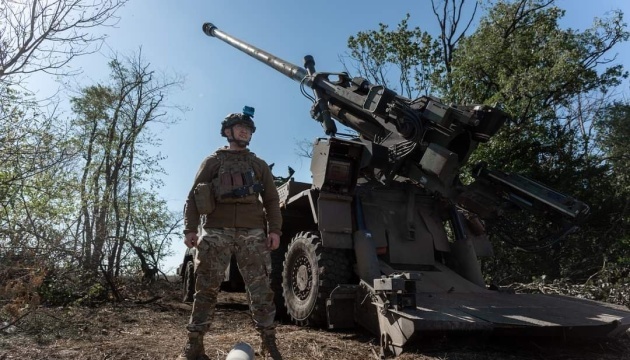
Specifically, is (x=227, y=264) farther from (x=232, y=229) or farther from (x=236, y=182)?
(x=236, y=182)

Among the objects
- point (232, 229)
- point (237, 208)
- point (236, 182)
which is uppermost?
point (236, 182)

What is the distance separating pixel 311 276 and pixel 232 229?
2.24 m

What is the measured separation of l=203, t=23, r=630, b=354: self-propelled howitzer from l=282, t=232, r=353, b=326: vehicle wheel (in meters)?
0.01

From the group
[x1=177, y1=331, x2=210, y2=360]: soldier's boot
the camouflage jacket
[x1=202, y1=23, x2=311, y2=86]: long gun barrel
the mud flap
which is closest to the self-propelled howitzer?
the mud flap

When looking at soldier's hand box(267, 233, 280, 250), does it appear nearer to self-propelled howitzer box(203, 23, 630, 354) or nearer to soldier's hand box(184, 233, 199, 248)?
soldier's hand box(184, 233, 199, 248)

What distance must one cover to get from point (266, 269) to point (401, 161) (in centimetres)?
312

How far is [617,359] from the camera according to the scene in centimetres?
468

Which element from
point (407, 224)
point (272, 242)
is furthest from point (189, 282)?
point (272, 242)

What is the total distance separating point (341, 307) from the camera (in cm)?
566

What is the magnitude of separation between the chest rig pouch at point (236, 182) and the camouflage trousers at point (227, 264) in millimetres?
272

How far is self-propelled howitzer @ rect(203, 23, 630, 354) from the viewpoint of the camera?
5.18 m

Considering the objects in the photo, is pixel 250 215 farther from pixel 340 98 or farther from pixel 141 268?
pixel 141 268

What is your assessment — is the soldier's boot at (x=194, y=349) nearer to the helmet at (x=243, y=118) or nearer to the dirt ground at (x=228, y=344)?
the dirt ground at (x=228, y=344)

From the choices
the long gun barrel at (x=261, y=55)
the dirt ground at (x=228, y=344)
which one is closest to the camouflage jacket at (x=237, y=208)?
the dirt ground at (x=228, y=344)
